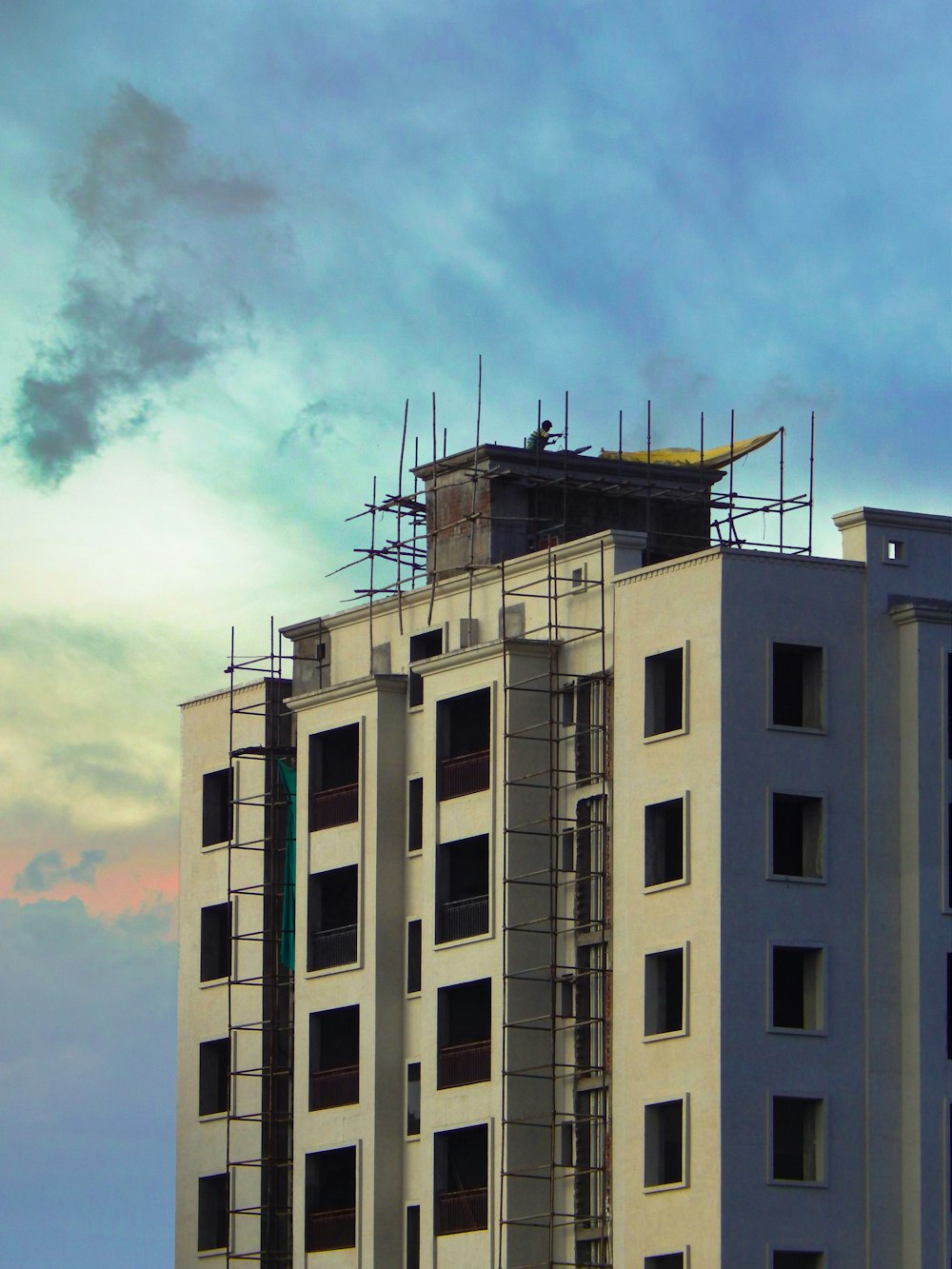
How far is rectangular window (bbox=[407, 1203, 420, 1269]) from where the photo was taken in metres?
70.1

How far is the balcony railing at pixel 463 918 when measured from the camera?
227 feet

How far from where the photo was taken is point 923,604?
6512 centimetres

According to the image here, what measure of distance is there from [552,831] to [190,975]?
52.3 feet

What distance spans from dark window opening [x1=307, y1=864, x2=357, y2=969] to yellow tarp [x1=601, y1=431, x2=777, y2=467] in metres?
12.5

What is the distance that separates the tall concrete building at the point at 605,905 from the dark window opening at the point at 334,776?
0.31 feet

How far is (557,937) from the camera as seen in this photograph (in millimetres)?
68062

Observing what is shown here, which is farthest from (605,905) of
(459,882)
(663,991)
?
(459,882)

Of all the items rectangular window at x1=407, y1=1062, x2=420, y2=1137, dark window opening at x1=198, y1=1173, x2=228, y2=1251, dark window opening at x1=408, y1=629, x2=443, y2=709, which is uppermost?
dark window opening at x1=408, y1=629, x2=443, y2=709

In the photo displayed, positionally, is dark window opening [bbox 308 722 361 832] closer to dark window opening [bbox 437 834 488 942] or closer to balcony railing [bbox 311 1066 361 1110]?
dark window opening [bbox 437 834 488 942]

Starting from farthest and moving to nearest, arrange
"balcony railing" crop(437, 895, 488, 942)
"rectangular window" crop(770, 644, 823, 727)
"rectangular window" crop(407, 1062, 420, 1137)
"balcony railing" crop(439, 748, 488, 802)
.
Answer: "rectangular window" crop(407, 1062, 420, 1137) < "balcony railing" crop(439, 748, 488, 802) < "balcony railing" crop(437, 895, 488, 942) < "rectangular window" crop(770, 644, 823, 727)

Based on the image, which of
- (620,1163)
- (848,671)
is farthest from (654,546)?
(620,1163)

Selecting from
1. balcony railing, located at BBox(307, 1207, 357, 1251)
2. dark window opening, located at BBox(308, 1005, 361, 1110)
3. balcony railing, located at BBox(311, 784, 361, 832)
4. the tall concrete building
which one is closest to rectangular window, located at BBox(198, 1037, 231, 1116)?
the tall concrete building

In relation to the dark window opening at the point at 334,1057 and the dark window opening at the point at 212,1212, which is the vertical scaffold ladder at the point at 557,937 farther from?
the dark window opening at the point at 212,1212

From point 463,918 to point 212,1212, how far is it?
45.6 ft
